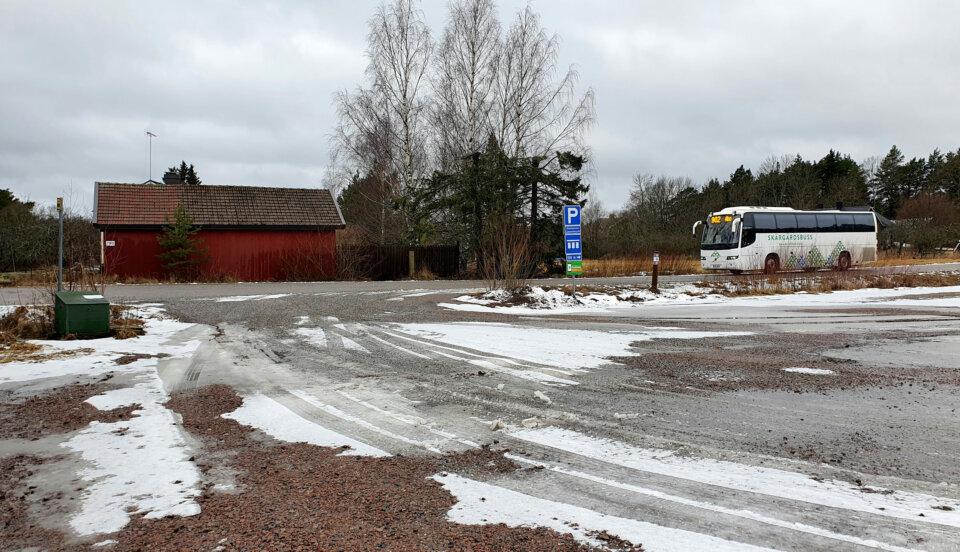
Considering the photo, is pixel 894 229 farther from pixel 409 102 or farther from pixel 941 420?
pixel 941 420

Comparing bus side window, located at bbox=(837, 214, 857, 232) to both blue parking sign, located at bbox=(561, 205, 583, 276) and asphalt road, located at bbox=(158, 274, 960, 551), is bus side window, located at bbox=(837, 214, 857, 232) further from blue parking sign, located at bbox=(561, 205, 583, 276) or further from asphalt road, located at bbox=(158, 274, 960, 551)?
asphalt road, located at bbox=(158, 274, 960, 551)

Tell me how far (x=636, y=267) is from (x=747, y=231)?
5441 mm

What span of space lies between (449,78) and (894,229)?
1472 inches

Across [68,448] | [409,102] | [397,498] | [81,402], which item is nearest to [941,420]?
[397,498]

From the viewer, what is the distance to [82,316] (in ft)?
32.1

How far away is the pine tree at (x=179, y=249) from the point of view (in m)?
26.8

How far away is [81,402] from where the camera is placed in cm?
610

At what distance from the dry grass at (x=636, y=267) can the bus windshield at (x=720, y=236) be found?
8.57ft

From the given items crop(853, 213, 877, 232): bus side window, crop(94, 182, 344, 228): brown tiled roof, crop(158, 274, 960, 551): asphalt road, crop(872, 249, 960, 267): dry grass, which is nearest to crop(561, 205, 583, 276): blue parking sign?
crop(158, 274, 960, 551): asphalt road

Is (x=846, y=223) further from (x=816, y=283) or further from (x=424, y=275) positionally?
(x=424, y=275)

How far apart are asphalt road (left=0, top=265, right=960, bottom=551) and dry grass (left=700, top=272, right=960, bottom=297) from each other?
698 centimetres

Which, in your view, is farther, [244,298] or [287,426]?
[244,298]

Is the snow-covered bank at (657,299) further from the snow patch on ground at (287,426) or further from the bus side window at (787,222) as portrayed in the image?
the snow patch on ground at (287,426)

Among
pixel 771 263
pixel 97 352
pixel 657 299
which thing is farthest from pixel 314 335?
pixel 771 263
